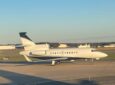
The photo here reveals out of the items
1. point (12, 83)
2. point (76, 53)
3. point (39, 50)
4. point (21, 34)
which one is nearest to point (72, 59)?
point (76, 53)

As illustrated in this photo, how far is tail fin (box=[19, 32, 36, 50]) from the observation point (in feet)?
210

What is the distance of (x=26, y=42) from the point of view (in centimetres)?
6419

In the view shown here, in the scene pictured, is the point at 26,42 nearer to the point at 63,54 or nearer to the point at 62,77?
the point at 63,54

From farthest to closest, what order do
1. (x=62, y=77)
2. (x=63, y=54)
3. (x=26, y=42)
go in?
1. (x=26, y=42)
2. (x=63, y=54)
3. (x=62, y=77)

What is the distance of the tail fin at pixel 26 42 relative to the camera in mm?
63906

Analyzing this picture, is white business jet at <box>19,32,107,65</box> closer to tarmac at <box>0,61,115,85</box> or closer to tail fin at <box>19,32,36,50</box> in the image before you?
tail fin at <box>19,32,36,50</box>

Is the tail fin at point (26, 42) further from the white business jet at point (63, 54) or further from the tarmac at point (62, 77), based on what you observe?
the tarmac at point (62, 77)

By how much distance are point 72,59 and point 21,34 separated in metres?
10.4

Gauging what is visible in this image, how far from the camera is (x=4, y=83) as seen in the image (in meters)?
34.0

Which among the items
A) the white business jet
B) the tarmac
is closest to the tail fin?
the white business jet

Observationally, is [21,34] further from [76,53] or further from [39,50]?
[76,53]

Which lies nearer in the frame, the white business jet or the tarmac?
the tarmac

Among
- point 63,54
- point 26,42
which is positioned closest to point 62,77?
point 63,54

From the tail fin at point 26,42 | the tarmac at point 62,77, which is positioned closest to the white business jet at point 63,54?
the tail fin at point 26,42
